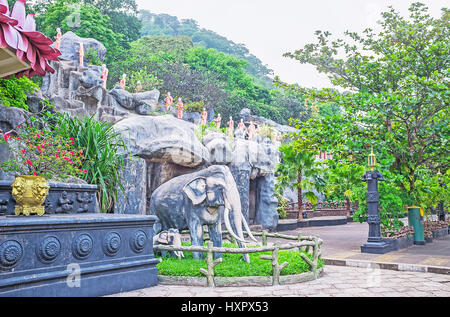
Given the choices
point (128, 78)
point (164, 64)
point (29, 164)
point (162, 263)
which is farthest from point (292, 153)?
point (164, 64)

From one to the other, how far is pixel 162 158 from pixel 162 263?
576cm

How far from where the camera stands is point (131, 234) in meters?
6.12

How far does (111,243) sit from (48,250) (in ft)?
3.19

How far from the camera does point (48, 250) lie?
4961 millimetres

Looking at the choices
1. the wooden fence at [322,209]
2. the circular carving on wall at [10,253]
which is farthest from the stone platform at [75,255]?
the wooden fence at [322,209]

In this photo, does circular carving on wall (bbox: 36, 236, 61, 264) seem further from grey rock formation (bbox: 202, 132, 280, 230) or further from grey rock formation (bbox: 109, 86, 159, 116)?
grey rock formation (bbox: 109, 86, 159, 116)

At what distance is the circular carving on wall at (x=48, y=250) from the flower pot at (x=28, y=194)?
58cm

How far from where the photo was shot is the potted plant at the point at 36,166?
531cm

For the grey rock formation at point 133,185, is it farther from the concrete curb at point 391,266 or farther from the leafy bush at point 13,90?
the concrete curb at point 391,266

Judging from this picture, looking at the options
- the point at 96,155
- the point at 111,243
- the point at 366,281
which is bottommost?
the point at 366,281

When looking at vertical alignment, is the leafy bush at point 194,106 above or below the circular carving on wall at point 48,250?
above

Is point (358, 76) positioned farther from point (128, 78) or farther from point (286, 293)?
point (128, 78)

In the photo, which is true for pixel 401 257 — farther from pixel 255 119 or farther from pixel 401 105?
pixel 255 119

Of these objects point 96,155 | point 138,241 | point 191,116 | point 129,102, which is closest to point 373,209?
point 138,241
